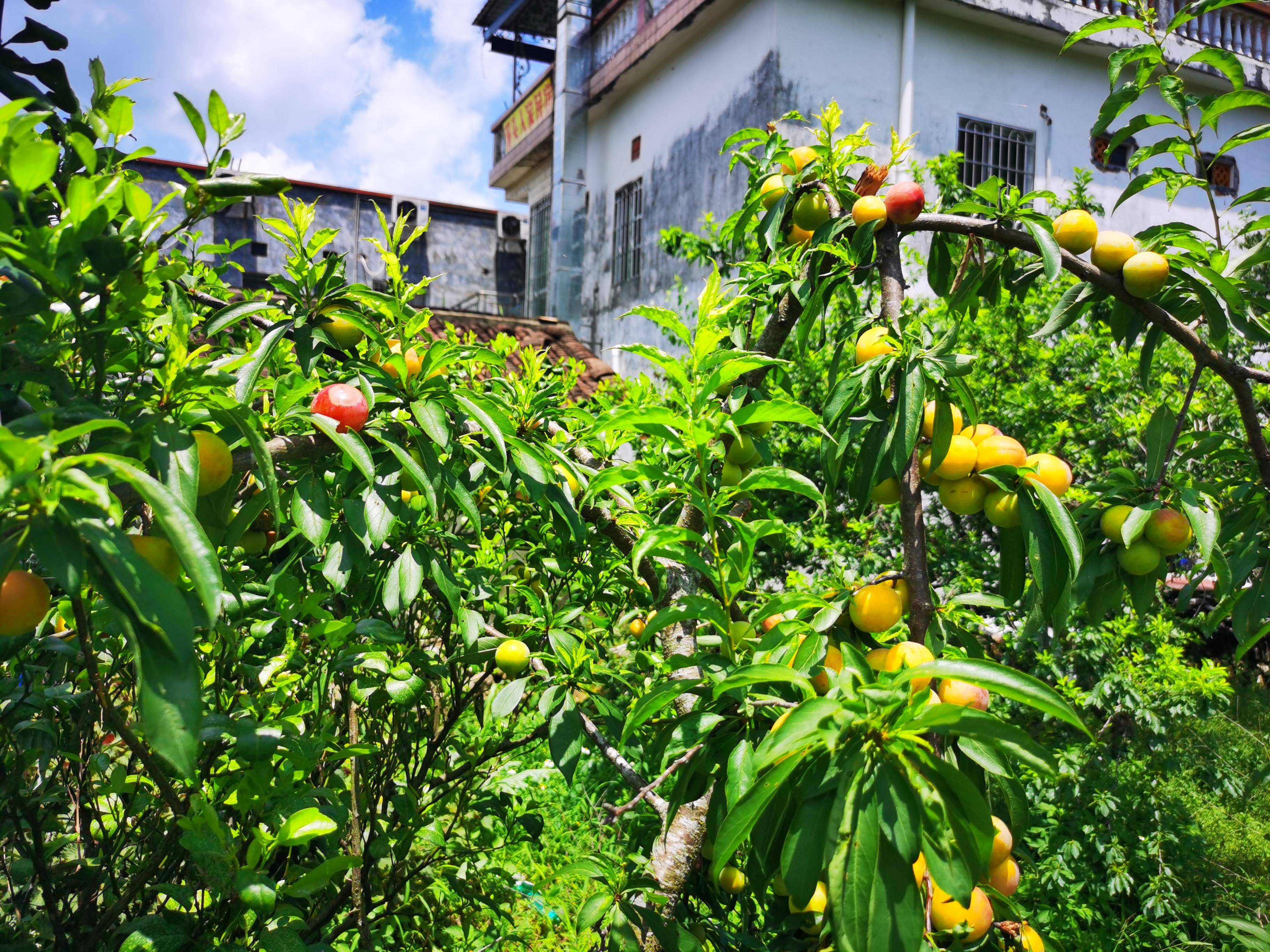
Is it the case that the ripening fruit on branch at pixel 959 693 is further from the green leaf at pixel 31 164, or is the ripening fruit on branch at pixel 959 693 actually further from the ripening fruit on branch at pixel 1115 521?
the green leaf at pixel 31 164

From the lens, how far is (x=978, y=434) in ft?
3.69

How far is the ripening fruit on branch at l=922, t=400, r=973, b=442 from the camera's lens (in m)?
1.10

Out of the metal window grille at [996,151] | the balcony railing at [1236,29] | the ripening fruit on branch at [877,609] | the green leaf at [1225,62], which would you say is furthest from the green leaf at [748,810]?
the balcony railing at [1236,29]

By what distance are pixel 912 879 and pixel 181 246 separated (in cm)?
118

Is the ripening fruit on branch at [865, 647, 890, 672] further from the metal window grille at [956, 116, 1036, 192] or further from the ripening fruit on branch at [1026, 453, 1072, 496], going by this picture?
the metal window grille at [956, 116, 1036, 192]

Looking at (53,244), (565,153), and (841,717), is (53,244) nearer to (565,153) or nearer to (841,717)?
(841,717)

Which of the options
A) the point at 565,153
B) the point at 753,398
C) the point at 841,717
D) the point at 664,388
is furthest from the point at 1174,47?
the point at 841,717

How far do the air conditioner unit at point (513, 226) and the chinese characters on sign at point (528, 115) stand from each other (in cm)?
91

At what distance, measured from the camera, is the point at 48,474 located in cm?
60

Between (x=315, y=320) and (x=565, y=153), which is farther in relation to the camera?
(x=565, y=153)

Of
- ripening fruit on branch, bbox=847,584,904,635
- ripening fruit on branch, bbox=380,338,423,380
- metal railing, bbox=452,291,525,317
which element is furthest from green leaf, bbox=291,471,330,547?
metal railing, bbox=452,291,525,317

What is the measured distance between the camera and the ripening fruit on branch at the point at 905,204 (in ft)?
3.96

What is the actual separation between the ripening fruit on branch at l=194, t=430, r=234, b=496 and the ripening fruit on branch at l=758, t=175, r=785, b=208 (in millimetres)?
1008

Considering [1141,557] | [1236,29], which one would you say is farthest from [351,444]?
[1236,29]
